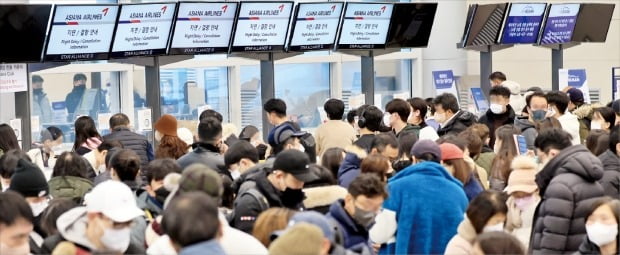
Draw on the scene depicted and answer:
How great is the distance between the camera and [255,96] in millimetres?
17859

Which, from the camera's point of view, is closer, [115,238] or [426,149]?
[115,238]

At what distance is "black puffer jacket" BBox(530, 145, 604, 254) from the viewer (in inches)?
274

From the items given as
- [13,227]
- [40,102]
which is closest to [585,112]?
[40,102]

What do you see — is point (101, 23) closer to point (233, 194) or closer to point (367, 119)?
point (367, 119)

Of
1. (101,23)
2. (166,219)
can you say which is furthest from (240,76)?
(166,219)

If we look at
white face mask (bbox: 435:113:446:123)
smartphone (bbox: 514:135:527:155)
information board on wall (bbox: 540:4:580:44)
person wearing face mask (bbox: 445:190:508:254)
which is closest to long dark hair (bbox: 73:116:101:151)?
white face mask (bbox: 435:113:446:123)

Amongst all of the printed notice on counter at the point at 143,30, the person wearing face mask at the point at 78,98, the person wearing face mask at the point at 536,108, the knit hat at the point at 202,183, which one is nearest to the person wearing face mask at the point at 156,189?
Result: the knit hat at the point at 202,183

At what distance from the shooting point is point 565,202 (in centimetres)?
696

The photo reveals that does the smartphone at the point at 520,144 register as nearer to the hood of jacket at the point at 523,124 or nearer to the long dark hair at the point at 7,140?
the hood of jacket at the point at 523,124

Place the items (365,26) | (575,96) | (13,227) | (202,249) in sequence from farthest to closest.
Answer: (575,96)
(365,26)
(13,227)
(202,249)

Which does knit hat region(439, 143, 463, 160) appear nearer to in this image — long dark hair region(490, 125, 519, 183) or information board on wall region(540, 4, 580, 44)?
long dark hair region(490, 125, 519, 183)

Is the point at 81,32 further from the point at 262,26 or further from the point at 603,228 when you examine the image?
the point at 603,228

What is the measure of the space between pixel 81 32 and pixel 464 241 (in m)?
6.27

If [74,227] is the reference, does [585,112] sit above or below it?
above
